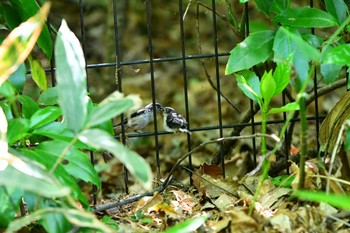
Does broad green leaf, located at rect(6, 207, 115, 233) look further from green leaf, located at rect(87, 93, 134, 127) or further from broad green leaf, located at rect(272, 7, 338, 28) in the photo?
broad green leaf, located at rect(272, 7, 338, 28)

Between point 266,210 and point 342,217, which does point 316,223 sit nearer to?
point 342,217

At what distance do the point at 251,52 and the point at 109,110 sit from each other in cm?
80

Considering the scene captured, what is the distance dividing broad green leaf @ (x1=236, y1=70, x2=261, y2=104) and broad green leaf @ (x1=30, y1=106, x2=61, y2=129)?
62cm

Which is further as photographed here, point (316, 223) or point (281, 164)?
point (281, 164)

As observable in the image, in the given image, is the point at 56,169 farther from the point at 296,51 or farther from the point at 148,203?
the point at 296,51

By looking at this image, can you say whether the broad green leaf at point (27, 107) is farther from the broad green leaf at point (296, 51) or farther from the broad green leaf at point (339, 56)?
the broad green leaf at point (339, 56)

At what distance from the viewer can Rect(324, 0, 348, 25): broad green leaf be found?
2514 mm

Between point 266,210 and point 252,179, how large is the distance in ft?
0.79

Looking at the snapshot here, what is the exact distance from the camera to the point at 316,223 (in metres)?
2.13

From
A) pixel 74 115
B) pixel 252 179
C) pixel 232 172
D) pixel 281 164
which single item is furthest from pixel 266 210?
pixel 232 172

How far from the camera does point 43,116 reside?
7.12ft

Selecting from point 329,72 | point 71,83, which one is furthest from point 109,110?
point 329,72

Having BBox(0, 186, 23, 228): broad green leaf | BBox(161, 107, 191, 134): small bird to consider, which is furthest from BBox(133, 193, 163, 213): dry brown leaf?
BBox(0, 186, 23, 228): broad green leaf

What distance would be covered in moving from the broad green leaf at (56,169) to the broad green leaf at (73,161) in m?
0.01
